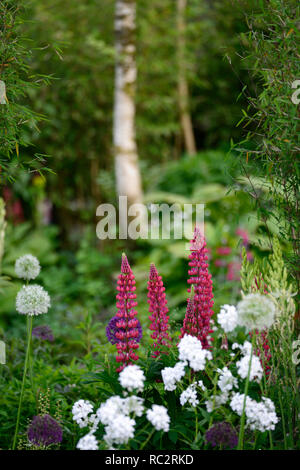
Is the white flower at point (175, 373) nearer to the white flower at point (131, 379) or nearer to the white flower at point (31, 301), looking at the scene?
the white flower at point (131, 379)

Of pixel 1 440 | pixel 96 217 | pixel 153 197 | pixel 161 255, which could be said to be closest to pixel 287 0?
pixel 1 440

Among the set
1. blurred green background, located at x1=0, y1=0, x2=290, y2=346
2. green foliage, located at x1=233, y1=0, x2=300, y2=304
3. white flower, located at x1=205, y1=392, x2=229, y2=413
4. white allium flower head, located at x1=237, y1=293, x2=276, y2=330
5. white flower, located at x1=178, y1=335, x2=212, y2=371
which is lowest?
white flower, located at x1=205, y1=392, x2=229, y2=413

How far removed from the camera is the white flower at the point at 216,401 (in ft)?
5.62

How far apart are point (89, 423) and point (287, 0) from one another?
1813mm

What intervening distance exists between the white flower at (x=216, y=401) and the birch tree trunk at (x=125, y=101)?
4.33 meters

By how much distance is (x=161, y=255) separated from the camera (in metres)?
5.60

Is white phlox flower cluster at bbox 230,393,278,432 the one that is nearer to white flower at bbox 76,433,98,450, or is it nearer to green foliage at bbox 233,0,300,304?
white flower at bbox 76,433,98,450

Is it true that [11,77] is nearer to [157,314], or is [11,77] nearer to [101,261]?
[157,314]

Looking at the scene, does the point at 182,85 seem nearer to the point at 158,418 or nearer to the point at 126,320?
the point at 126,320

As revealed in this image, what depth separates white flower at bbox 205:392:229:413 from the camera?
1.71m

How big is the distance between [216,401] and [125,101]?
4.59m

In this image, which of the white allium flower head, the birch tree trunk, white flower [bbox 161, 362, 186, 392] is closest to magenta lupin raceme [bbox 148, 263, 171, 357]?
white flower [bbox 161, 362, 186, 392]

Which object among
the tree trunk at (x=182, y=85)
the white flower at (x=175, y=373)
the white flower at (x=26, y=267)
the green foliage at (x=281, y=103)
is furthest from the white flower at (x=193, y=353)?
the tree trunk at (x=182, y=85)

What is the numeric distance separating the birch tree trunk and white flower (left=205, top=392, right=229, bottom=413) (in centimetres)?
433
